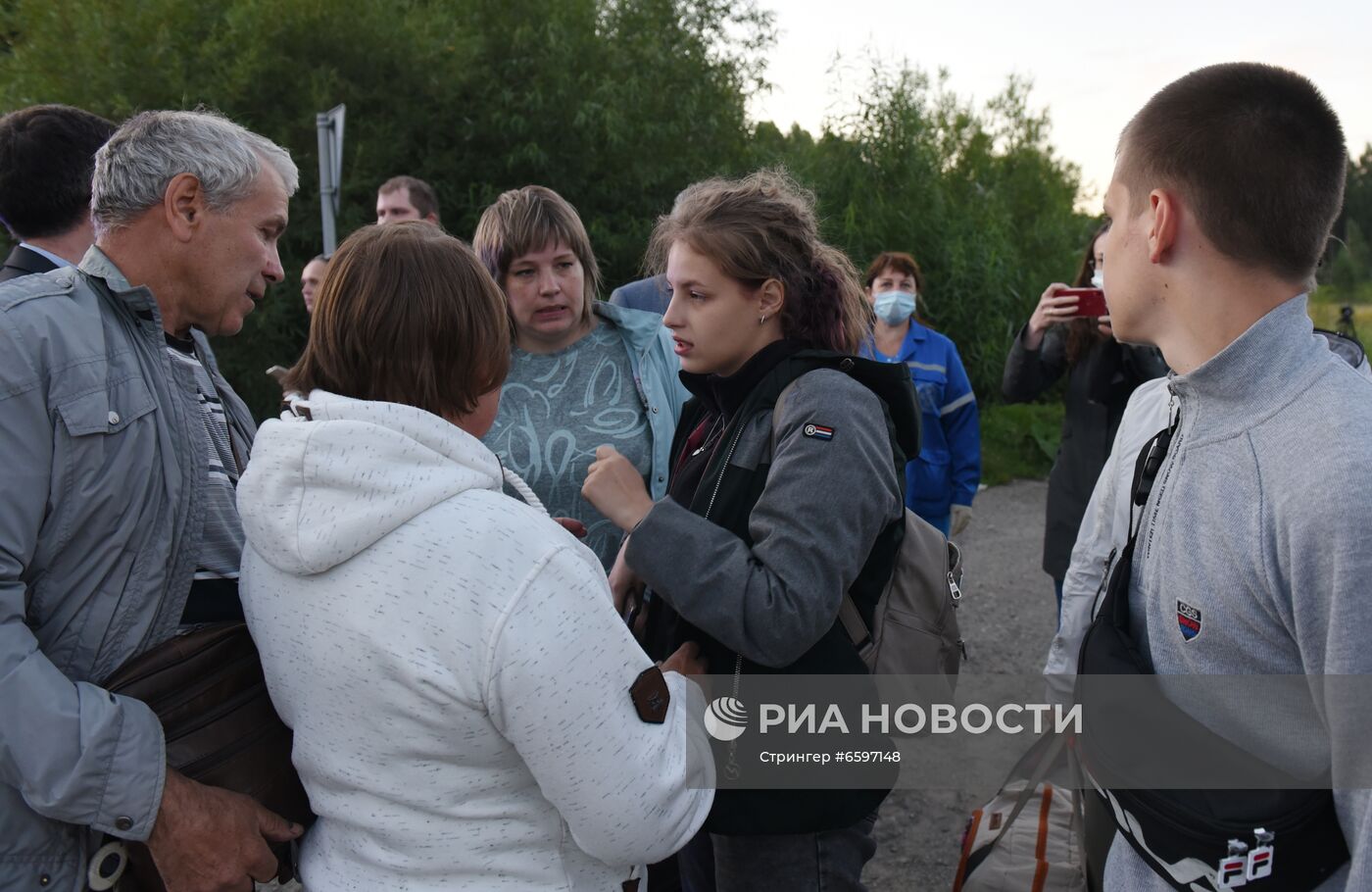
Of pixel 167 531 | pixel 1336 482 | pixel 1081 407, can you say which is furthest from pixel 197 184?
pixel 1081 407

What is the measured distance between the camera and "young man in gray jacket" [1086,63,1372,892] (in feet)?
3.94

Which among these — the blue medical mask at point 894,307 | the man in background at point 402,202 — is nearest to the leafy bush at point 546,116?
the man in background at point 402,202

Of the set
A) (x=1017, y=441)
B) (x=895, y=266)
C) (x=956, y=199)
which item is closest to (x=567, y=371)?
(x=895, y=266)

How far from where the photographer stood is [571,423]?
8.68 feet

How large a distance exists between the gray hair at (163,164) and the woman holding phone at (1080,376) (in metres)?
3.12

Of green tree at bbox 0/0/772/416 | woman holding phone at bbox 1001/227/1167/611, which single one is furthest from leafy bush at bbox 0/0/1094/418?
woman holding phone at bbox 1001/227/1167/611

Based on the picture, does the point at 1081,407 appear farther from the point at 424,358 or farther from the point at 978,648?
the point at 424,358

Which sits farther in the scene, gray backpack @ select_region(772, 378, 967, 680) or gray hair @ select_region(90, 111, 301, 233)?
gray backpack @ select_region(772, 378, 967, 680)

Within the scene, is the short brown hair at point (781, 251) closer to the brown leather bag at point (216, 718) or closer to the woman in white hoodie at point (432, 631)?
the woman in white hoodie at point (432, 631)

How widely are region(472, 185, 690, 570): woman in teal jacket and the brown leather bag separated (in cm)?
108

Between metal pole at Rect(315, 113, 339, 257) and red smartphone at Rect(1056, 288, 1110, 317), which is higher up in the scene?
metal pole at Rect(315, 113, 339, 257)

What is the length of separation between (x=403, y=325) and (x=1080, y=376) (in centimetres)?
334

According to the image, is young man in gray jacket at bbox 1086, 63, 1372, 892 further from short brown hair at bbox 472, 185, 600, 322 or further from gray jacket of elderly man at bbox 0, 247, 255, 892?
short brown hair at bbox 472, 185, 600, 322

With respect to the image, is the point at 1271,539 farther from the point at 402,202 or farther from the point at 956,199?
the point at 956,199
